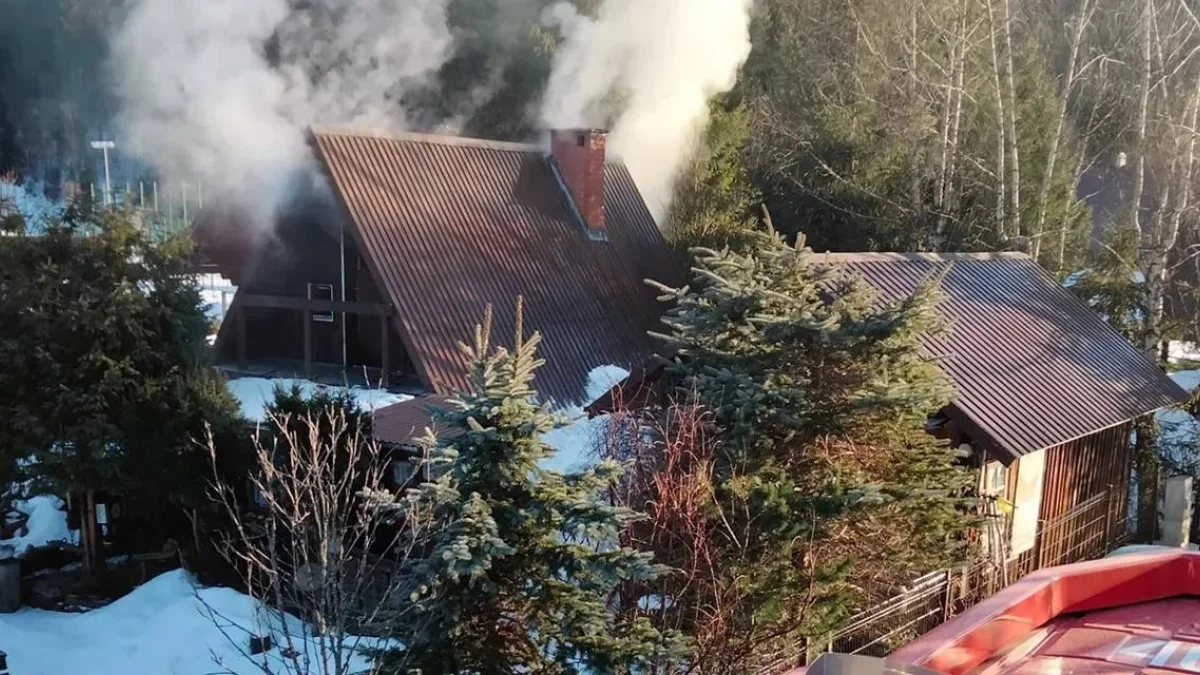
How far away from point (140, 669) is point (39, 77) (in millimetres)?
38022

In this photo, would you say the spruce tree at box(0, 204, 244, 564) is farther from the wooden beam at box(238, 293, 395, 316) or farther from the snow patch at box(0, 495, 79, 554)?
the snow patch at box(0, 495, 79, 554)

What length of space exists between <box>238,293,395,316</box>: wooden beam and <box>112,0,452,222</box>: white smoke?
1.28m

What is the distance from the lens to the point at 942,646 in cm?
561

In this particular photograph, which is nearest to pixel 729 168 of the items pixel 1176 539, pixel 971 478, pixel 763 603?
pixel 1176 539

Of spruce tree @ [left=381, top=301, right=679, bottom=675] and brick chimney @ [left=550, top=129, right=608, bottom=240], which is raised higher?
brick chimney @ [left=550, top=129, right=608, bottom=240]

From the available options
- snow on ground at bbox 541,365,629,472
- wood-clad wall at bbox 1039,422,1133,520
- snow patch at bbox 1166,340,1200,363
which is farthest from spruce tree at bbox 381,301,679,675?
snow patch at bbox 1166,340,1200,363

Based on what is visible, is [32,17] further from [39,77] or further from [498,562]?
[498,562]

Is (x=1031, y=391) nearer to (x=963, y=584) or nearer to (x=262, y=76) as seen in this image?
(x=963, y=584)

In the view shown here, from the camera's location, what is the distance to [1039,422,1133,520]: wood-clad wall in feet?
43.7

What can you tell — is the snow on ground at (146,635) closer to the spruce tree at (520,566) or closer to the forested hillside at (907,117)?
the spruce tree at (520,566)

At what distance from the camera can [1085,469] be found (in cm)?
1407

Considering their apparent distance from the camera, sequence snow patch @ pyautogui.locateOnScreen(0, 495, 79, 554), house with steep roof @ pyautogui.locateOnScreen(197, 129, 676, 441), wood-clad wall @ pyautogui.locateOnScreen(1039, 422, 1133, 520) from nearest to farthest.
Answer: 1. wood-clad wall @ pyautogui.locateOnScreen(1039, 422, 1133, 520)
2. house with steep roof @ pyautogui.locateOnScreen(197, 129, 676, 441)
3. snow patch @ pyautogui.locateOnScreen(0, 495, 79, 554)

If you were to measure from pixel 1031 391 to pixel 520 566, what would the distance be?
7.68 m

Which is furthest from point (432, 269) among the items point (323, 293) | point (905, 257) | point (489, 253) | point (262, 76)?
point (905, 257)
